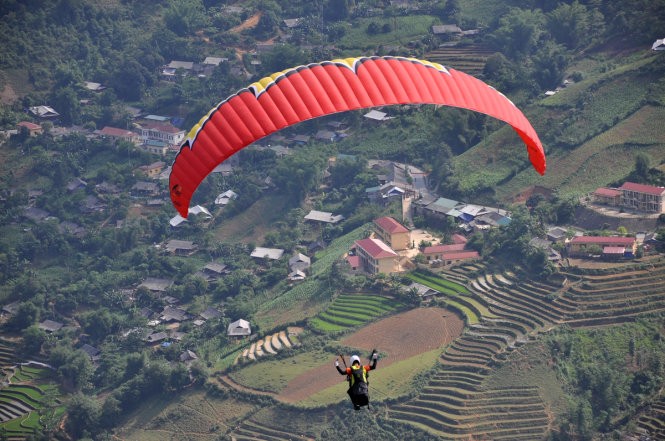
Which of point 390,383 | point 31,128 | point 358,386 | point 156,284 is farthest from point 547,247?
point 31,128

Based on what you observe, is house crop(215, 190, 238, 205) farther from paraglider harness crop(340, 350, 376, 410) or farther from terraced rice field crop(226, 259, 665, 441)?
paraglider harness crop(340, 350, 376, 410)

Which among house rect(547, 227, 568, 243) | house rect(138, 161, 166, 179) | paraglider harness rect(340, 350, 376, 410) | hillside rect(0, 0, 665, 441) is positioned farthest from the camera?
house rect(138, 161, 166, 179)

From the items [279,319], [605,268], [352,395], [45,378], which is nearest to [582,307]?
[605,268]

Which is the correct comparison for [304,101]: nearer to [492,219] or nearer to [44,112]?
[492,219]

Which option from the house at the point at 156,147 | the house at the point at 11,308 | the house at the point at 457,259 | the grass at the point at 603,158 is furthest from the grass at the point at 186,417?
the house at the point at 156,147

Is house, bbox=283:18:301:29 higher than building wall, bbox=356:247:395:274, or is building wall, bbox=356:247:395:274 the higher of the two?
house, bbox=283:18:301:29

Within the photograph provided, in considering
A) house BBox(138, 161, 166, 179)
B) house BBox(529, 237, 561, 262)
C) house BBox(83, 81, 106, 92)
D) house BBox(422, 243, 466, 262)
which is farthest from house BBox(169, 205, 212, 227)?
house BBox(529, 237, 561, 262)

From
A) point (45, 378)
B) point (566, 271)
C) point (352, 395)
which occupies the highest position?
point (352, 395)

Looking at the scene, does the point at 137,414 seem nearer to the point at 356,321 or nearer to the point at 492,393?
the point at 356,321
